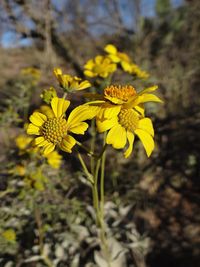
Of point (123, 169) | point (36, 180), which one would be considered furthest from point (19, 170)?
point (123, 169)

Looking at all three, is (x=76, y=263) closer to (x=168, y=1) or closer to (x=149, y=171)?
(x=149, y=171)

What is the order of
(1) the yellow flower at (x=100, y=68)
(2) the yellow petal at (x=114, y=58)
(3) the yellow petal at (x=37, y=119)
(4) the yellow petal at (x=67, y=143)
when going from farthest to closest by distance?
(2) the yellow petal at (x=114, y=58) < (1) the yellow flower at (x=100, y=68) < (3) the yellow petal at (x=37, y=119) < (4) the yellow petal at (x=67, y=143)

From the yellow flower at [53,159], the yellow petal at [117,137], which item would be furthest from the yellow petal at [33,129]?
the yellow flower at [53,159]

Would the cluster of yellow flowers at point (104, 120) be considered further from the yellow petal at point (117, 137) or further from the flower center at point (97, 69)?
the flower center at point (97, 69)

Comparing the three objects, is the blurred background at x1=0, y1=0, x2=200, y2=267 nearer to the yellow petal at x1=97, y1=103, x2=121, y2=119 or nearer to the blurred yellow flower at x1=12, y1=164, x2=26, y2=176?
the blurred yellow flower at x1=12, y1=164, x2=26, y2=176

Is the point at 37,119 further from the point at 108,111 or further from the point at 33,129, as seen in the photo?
the point at 108,111

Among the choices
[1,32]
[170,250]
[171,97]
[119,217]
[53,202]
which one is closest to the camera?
[53,202]

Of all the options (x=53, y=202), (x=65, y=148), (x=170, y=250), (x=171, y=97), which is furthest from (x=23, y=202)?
(x=171, y=97)
